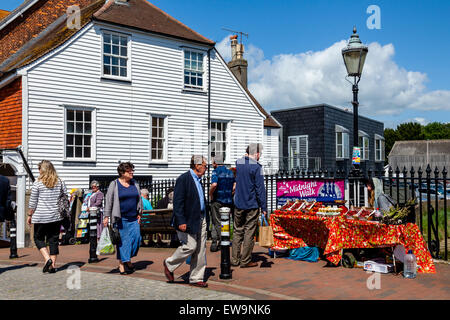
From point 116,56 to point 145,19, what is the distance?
2.41 m

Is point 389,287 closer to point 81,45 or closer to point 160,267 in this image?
point 160,267

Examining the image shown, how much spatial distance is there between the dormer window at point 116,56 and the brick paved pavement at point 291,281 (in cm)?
999

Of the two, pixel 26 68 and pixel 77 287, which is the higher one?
pixel 26 68

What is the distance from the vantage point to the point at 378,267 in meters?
7.17

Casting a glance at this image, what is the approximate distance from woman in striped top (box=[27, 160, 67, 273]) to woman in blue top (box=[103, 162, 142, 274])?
40.2 inches

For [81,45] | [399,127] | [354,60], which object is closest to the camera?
[354,60]

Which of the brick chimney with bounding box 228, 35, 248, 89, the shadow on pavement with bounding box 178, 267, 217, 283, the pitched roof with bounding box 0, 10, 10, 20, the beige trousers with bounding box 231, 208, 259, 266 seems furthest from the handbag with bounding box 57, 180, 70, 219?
the brick chimney with bounding box 228, 35, 248, 89

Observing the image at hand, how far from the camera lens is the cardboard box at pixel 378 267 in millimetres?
7088

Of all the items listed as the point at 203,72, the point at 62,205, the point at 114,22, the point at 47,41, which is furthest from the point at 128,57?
the point at 62,205

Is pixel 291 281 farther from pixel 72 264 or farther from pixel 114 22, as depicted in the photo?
pixel 114 22

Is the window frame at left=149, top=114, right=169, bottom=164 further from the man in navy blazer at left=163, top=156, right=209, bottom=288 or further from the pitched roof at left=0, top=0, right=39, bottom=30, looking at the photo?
the man in navy blazer at left=163, top=156, right=209, bottom=288
